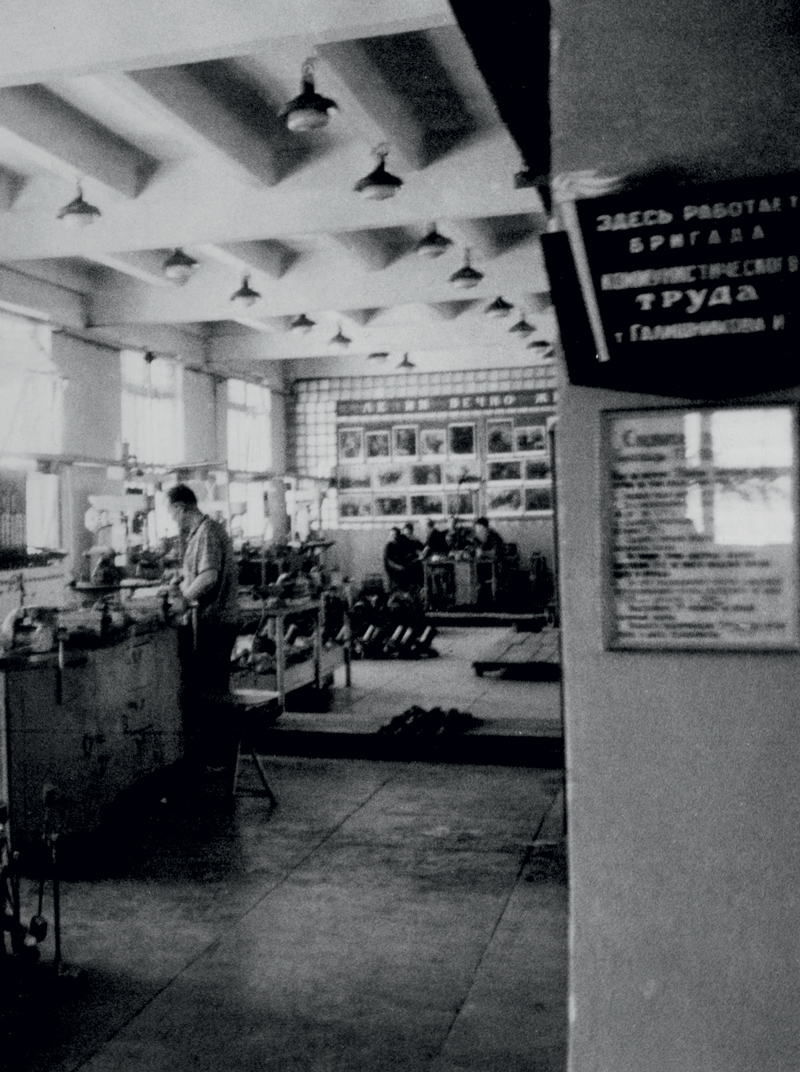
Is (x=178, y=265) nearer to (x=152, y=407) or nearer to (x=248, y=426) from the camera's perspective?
(x=152, y=407)

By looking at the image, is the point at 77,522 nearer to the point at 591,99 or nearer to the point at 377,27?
the point at 377,27

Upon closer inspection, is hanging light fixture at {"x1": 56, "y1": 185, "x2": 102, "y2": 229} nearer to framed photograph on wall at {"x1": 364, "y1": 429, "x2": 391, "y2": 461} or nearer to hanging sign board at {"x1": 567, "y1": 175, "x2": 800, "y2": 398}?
hanging sign board at {"x1": 567, "y1": 175, "x2": 800, "y2": 398}

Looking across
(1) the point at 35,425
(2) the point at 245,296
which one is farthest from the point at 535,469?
(1) the point at 35,425

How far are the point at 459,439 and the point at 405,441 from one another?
970 mm

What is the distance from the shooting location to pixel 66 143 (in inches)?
334

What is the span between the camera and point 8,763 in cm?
537

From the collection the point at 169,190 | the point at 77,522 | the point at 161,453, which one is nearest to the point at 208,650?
the point at 169,190

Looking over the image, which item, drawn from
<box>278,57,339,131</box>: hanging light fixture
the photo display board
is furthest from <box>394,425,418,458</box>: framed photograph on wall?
<box>278,57,339,131</box>: hanging light fixture

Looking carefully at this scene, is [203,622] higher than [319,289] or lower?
lower

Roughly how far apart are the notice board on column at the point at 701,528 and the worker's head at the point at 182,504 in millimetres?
5036

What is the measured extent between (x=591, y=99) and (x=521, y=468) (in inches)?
669

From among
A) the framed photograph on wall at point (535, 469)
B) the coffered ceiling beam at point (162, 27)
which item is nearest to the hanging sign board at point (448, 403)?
the framed photograph on wall at point (535, 469)

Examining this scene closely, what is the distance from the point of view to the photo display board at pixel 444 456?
63.2 feet

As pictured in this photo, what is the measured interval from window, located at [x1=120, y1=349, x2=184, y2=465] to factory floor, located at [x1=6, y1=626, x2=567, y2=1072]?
9116 millimetres
